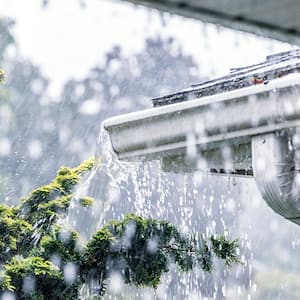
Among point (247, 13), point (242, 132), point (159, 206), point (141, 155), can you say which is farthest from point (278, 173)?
point (159, 206)

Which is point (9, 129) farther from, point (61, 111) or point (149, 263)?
point (149, 263)

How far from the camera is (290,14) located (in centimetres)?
116

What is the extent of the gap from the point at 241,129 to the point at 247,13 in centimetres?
176

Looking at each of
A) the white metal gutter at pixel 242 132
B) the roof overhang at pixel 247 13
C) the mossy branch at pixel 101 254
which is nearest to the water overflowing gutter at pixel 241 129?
the white metal gutter at pixel 242 132

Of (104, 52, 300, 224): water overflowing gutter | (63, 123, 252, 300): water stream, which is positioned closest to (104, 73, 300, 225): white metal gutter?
(104, 52, 300, 224): water overflowing gutter

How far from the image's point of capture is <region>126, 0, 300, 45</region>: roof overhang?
1.06 metres

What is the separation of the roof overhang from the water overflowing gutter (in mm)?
1567

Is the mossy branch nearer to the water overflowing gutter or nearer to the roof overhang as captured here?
the water overflowing gutter

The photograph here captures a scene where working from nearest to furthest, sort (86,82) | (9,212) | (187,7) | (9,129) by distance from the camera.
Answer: (187,7) < (9,212) < (9,129) < (86,82)

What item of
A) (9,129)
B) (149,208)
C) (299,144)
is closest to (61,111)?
(9,129)

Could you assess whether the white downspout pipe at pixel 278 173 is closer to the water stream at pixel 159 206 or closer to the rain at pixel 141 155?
the rain at pixel 141 155

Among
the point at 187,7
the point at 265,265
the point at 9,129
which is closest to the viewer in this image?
the point at 187,7

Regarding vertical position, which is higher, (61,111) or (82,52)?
(82,52)

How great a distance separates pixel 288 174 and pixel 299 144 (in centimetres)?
12
